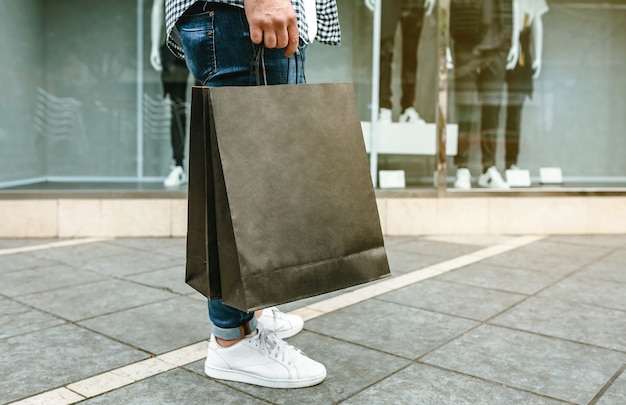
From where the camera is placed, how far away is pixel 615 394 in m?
2.11

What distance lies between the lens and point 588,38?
20.4 ft

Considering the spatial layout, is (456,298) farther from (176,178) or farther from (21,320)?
(176,178)

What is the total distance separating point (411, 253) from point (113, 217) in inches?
94.9

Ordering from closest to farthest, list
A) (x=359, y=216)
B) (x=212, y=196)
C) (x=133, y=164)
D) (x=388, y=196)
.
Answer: (x=212, y=196) → (x=359, y=216) → (x=388, y=196) → (x=133, y=164)

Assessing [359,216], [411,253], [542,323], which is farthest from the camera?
[411,253]

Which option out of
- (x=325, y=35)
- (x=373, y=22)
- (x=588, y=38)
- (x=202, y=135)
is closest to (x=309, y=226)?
(x=202, y=135)

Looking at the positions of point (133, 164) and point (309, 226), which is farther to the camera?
point (133, 164)

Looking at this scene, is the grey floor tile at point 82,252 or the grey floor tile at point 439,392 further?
the grey floor tile at point 82,252

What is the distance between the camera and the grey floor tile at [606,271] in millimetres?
3848

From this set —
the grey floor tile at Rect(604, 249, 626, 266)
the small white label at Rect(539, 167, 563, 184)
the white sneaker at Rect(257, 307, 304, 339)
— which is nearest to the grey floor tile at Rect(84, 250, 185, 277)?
the white sneaker at Rect(257, 307, 304, 339)

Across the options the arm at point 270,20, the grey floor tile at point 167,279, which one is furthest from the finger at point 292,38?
the grey floor tile at point 167,279

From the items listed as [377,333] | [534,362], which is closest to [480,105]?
[377,333]

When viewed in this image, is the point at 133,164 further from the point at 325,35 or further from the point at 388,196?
the point at 325,35

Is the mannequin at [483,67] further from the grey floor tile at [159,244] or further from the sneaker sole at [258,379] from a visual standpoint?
the sneaker sole at [258,379]
